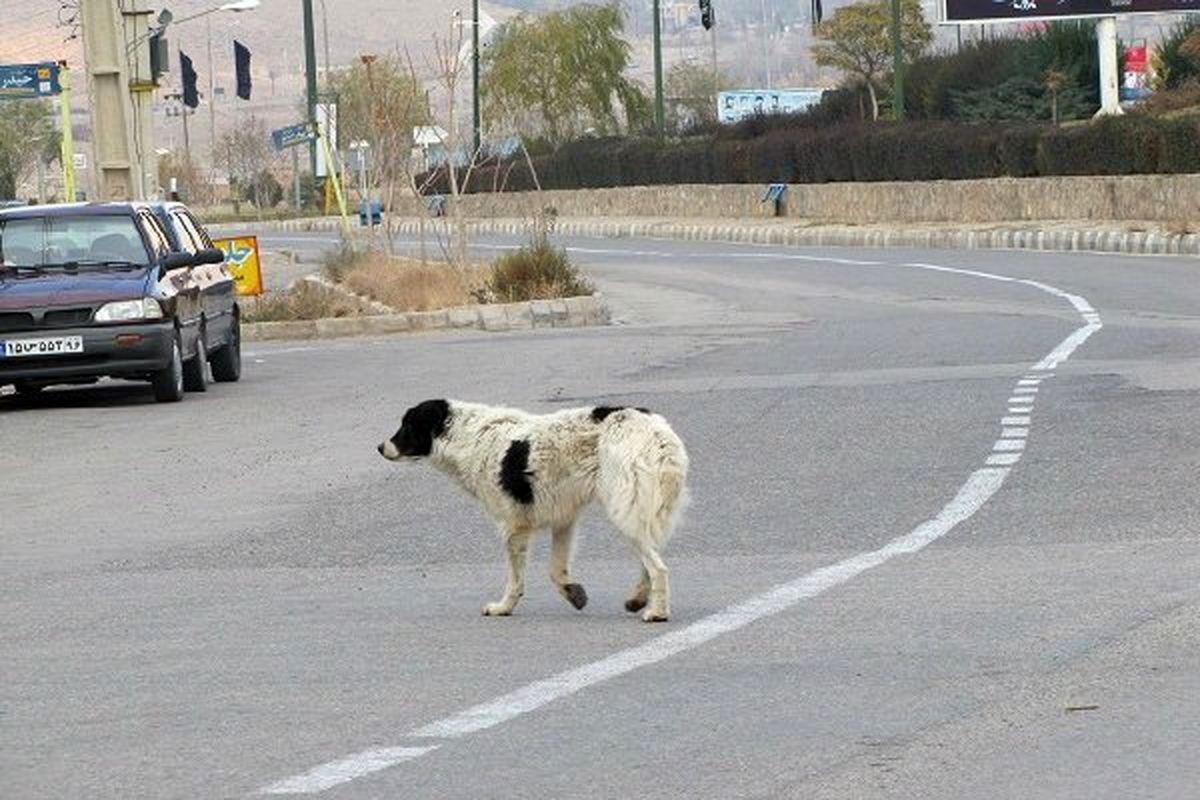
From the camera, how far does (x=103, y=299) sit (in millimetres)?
21469

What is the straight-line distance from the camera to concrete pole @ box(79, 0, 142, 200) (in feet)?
118

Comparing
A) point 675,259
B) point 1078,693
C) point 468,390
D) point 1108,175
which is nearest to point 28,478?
point 468,390

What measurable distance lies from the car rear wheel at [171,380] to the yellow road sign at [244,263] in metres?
14.3

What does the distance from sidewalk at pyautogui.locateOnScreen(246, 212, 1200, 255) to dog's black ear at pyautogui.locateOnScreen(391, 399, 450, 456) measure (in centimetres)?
3031

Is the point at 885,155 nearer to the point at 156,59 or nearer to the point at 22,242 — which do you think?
the point at 156,59

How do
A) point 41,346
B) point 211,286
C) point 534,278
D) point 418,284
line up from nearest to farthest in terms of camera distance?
point 41,346 → point 211,286 → point 534,278 → point 418,284

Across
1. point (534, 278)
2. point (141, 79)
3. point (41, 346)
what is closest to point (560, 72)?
point (141, 79)

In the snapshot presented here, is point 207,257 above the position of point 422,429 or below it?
above

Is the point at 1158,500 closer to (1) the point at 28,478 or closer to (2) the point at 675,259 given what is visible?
(1) the point at 28,478

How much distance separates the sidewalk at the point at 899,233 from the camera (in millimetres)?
43719

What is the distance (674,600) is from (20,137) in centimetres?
10766

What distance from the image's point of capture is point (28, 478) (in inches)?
651

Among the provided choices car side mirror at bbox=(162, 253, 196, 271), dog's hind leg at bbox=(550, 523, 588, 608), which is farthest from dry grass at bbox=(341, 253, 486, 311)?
dog's hind leg at bbox=(550, 523, 588, 608)

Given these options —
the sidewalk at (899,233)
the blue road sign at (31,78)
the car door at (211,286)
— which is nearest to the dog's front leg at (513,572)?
the car door at (211,286)
